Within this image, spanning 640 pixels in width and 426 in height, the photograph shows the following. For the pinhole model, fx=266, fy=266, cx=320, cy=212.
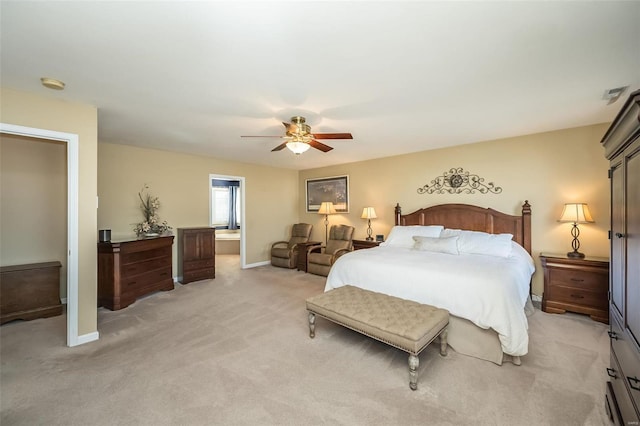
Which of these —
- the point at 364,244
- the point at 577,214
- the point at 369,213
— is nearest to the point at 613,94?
the point at 577,214

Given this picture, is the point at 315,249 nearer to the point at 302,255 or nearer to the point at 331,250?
the point at 302,255

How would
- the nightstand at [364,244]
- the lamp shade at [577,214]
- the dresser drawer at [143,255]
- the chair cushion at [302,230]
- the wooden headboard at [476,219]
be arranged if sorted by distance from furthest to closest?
the chair cushion at [302,230]
the nightstand at [364,244]
the wooden headboard at [476,219]
the dresser drawer at [143,255]
the lamp shade at [577,214]

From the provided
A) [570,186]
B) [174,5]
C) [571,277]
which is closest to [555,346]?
[571,277]

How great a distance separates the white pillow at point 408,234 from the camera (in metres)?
4.29

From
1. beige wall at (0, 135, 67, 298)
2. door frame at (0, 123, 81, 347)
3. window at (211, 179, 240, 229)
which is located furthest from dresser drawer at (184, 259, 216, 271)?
window at (211, 179, 240, 229)

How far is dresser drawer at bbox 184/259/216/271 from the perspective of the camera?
16.4 feet

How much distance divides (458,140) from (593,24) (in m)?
2.74

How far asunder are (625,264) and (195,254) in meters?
5.48

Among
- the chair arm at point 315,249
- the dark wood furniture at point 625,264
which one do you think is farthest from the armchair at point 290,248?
the dark wood furniture at point 625,264

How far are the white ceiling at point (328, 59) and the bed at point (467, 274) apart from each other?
162 cm

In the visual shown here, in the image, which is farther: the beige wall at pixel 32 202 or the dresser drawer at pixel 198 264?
the dresser drawer at pixel 198 264

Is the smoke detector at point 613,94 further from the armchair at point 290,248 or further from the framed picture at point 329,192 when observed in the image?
the armchair at point 290,248

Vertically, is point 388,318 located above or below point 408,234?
below

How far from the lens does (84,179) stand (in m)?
2.75
